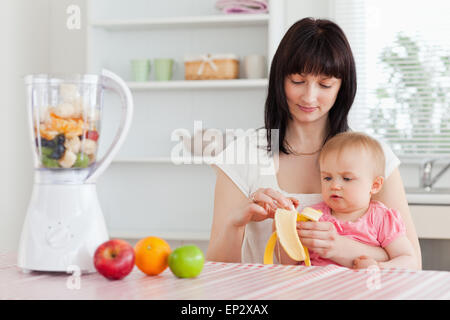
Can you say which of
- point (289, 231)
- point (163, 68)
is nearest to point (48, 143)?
point (289, 231)

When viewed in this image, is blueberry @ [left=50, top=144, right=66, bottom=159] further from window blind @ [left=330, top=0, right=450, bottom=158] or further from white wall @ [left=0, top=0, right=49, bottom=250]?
window blind @ [left=330, top=0, right=450, bottom=158]

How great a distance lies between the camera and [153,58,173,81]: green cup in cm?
330

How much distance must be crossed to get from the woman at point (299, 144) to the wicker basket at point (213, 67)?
1296mm

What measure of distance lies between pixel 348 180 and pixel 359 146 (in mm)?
102

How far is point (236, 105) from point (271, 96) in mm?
1593

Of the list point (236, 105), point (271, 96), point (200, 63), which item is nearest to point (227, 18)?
point (200, 63)

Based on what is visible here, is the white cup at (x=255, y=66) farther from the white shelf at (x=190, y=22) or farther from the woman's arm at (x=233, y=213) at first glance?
the woman's arm at (x=233, y=213)

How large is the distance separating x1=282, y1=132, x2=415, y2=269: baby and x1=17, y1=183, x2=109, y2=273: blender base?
696mm

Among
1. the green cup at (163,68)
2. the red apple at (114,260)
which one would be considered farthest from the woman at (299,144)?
the green cup at (163,68)

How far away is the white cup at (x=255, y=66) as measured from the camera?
3.18m

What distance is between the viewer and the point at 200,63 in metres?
3.22
